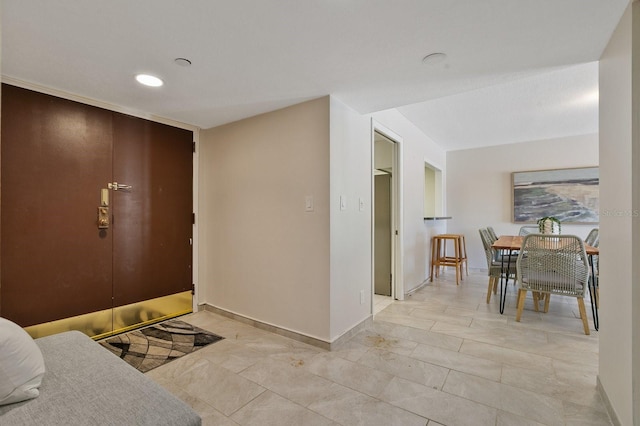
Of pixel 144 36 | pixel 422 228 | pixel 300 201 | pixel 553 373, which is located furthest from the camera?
pixel 422 228

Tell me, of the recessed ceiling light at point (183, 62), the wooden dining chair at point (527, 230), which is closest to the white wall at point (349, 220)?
the recessed ceiling light at point (183, 62)

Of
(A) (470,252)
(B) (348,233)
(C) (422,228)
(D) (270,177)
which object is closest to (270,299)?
(B) (348,233)

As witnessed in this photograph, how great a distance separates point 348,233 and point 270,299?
966 millimetres

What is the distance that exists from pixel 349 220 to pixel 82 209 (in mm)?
2225

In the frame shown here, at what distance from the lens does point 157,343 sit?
2475 millimetres

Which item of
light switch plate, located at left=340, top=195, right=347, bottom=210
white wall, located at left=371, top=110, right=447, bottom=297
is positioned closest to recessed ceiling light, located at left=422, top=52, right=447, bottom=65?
light switch plate, located at left=340, top=195, right=347, bottom=210

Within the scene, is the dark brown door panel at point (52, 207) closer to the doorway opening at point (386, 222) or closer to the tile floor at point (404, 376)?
the tile floor at point (404, 376)

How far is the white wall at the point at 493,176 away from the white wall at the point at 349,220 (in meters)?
3.78

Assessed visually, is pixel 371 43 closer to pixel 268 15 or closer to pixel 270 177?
pixel 268 15

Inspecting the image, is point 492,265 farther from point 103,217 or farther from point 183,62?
point 103,217

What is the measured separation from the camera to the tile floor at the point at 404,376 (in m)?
1.62

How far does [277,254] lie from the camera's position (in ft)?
8.88

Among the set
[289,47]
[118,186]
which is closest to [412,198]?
[289,47]

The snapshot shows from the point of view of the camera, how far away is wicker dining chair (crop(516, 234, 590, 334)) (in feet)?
8.91
